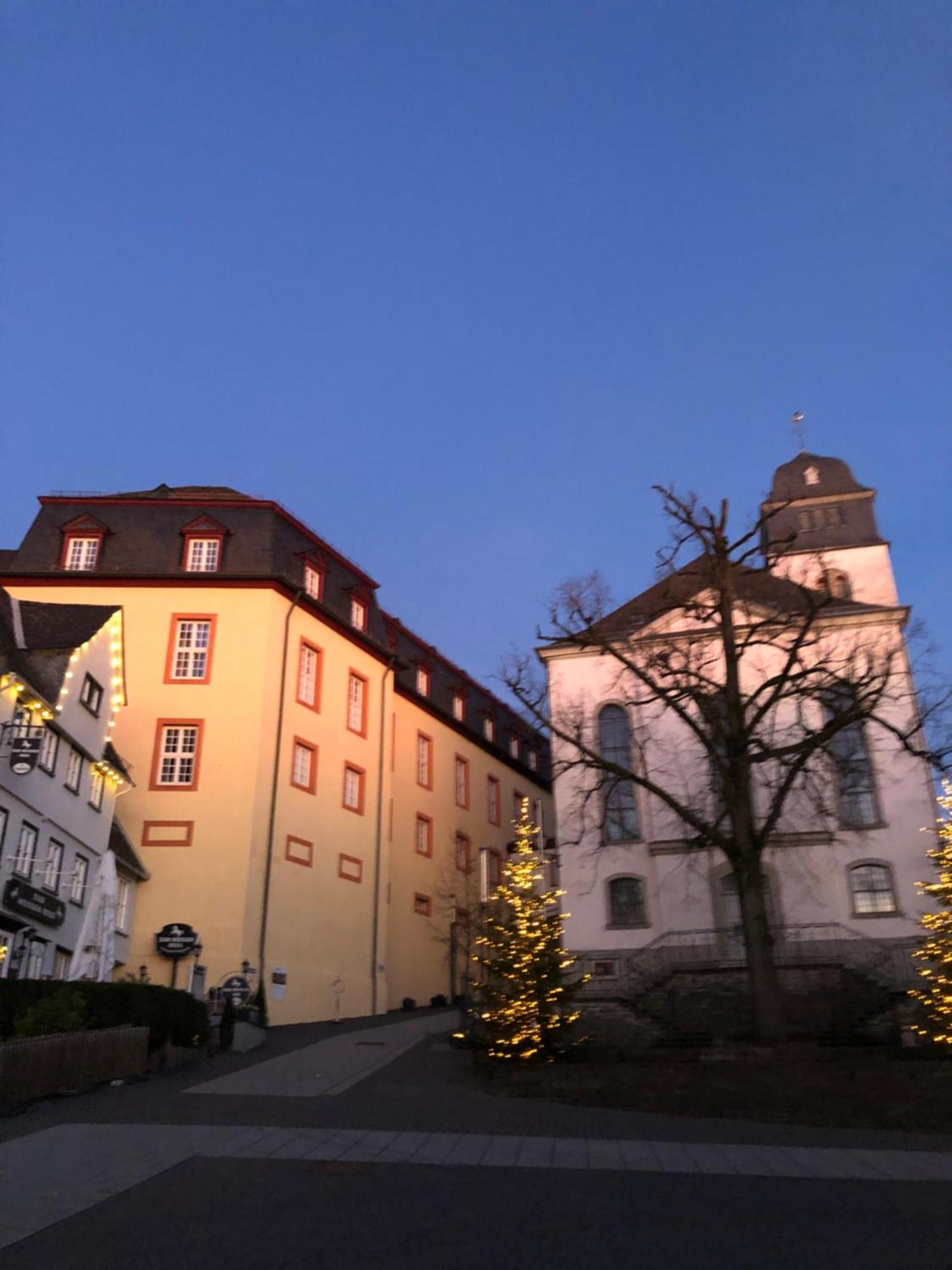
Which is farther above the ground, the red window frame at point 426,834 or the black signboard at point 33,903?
the red window frame at point 426,834

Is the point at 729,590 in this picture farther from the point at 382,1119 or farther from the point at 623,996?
the point at 382,1119

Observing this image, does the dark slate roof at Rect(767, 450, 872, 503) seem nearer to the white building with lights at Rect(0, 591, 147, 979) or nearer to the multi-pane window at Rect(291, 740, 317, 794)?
the multi-pane window at Rect(291, 740, 317, 794)

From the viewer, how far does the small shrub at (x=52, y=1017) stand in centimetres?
1547

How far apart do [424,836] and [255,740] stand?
13967 millimetres

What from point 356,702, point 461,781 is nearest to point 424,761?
point 461,781

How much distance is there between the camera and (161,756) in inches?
1289

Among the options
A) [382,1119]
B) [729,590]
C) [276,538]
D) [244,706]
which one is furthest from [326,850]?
[382,1119]

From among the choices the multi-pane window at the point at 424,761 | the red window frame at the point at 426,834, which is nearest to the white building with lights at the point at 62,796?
the red window frame at the point at 426,834

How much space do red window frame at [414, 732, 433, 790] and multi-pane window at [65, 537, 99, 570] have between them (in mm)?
16145

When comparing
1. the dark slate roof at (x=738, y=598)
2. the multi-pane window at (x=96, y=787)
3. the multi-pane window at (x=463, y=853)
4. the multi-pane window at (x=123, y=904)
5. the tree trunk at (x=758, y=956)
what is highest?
the dark slate roof at (x=738, y=598)

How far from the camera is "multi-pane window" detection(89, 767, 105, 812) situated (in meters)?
27.2

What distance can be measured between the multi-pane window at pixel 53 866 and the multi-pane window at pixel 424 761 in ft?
69.8

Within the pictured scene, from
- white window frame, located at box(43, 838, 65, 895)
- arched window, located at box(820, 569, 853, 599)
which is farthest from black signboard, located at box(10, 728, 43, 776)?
arched window, located at box(820, 569, 853, 599)

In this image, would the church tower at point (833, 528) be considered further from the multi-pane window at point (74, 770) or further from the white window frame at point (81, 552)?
the multi-pane window at point (74, 770)
